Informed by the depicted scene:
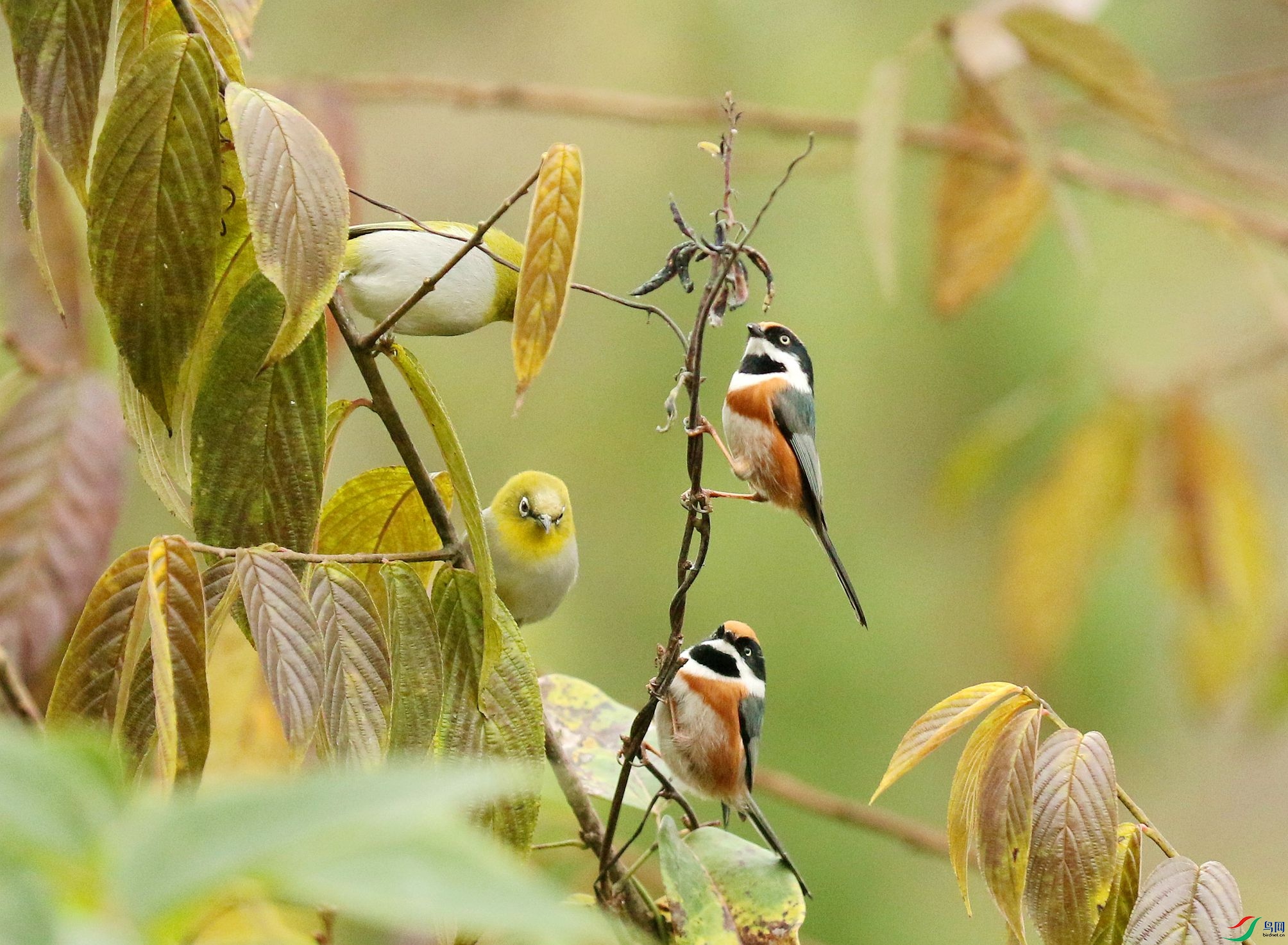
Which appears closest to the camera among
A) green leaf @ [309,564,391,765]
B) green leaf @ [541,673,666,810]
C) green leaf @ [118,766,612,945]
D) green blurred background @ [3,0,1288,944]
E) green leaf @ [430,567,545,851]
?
green leaf @ [118,766,612,945]

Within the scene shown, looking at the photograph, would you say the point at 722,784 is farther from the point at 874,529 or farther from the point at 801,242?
the point at 801,242

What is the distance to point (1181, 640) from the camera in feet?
8.21

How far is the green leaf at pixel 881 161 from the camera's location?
52.1 inches

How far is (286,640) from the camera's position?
2.32ft

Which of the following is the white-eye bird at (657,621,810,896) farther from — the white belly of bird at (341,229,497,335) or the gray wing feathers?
the white belly of bird at (341,229,497,335)

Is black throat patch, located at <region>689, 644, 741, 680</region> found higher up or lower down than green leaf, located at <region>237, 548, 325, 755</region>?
lower down

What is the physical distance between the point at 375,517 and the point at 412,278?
8.7 inches

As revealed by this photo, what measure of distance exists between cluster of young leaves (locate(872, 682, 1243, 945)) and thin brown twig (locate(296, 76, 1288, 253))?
3.91ft

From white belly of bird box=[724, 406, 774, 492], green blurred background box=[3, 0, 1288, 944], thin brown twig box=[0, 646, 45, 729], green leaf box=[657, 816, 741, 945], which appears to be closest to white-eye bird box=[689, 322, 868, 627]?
white belly of bird box=[724, 406, 774, 492]

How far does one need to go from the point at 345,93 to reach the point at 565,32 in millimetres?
2607

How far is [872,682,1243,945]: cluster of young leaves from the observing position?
0.76 metres

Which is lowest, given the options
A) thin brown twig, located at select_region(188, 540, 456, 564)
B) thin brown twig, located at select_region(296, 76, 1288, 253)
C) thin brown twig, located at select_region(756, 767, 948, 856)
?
thin brown twig, located at select_region(756, 767, 948, 856)

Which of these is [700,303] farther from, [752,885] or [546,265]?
[752,885]

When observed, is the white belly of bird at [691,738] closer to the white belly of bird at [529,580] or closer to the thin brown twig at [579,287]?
the white belly of bird at [529,580]
